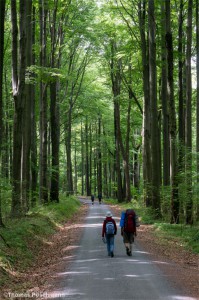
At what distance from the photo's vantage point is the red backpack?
12.1m

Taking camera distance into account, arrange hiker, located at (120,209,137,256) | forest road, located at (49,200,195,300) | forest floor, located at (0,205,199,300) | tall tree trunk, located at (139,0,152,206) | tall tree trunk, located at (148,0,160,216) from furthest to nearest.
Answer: tall tree trunk, located at (139,0,152,206) → tall tree trunk, located at (148,0,160,216) → hiker, located at (120,209,137,256) → forest floor, located at (0,205,199,300) → forest road, located at (49,200,195,300)

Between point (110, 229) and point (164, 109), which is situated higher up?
point (164, 109)

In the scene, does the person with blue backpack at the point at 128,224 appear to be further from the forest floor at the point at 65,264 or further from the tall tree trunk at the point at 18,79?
the tall tree trunk at the point at 18,79

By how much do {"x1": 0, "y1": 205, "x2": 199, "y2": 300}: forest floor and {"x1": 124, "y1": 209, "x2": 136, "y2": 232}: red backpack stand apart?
108 cm

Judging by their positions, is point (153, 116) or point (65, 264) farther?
point (153, 116)

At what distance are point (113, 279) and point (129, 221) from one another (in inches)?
143

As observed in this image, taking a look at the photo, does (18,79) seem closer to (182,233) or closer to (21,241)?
(21,241)

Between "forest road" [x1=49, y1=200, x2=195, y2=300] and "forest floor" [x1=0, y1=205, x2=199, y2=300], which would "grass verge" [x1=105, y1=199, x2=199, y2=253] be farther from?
"forest road" [x1=49, y1=200, x2=195, y2=300]

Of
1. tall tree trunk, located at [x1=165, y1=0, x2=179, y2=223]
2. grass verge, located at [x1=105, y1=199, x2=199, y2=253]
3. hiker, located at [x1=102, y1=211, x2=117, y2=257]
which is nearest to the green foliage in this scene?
grass verge, located at [x1=105, y1=199, x2=199, y2=253]

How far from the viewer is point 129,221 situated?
39.8ft

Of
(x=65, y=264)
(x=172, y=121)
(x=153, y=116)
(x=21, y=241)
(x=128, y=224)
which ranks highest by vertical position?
(x=153, y=116)

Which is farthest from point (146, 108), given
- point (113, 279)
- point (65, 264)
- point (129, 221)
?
point (113, 279)

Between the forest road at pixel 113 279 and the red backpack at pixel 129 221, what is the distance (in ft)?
2.68

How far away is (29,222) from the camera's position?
1559 centimetres
